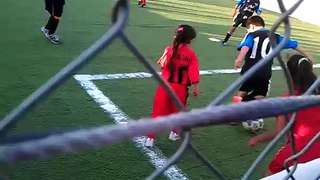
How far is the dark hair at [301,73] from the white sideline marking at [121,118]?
114 cm

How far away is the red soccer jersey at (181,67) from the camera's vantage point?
380 centimetres

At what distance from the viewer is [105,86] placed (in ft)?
16.4

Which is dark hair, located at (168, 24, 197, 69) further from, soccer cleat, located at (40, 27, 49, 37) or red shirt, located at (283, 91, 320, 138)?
soccer cleat, located at (40, 27, 49, 37)

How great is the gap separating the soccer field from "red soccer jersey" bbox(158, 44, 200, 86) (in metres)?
0.50

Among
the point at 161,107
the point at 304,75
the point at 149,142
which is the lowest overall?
the point at 149,142

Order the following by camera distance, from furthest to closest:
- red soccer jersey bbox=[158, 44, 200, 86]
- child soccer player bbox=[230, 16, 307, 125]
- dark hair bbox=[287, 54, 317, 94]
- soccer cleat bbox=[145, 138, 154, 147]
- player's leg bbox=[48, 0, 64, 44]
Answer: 1. player's leg bbox=[48, 0, 64, 44]
2. child soccer player bbox=[230, 16, 307, 125]
3. red soccer jersey bbox=[158, 44, 200, 86]
4. soccer cleat bbox=[145, 138, 154, 147]
5. dark hair bbox=[287, 54, 317, 94]

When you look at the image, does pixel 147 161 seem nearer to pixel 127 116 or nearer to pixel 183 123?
pixel 127 116

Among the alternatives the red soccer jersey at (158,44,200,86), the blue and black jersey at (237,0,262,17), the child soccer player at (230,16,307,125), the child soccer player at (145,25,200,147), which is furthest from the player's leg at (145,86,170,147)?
the blue and black jersey at (237,0,262,17)

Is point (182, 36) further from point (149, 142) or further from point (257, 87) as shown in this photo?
point (257, 87)

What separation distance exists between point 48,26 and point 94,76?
1.70 metres

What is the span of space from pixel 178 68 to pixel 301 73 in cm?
141

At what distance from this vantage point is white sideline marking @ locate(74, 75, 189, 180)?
3312 mm

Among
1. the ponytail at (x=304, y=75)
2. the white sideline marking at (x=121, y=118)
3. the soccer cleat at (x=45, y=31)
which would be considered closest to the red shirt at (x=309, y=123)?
the ponytail at (x=304, y=75)

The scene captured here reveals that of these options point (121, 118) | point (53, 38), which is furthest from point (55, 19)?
point (121, 118)
